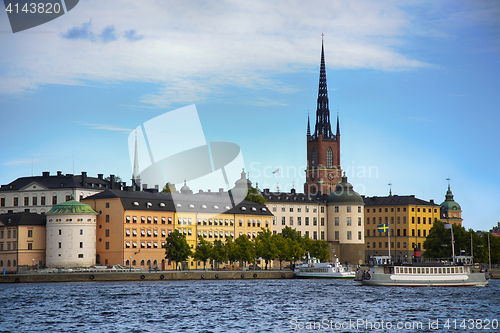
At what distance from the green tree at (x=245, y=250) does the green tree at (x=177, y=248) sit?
860 cm

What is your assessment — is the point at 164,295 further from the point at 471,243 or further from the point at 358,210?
the point at 358,210

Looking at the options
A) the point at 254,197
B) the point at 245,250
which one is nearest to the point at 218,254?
the point at 245,250

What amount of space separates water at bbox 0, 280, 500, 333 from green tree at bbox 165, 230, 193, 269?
29.3 meters

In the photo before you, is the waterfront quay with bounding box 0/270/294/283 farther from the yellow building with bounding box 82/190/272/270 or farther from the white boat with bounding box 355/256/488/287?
the white boat with bounding box 355/256/488/287

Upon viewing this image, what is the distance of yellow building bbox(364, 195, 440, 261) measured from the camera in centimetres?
19250

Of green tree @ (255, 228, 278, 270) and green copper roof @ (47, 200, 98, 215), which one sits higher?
green copper roof @ (47, 200, 98, 215)

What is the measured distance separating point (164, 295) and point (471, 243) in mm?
69394

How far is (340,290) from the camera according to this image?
9750cm

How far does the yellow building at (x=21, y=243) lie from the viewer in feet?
426

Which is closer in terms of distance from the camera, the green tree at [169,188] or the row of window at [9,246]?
the row of window at [9,246]

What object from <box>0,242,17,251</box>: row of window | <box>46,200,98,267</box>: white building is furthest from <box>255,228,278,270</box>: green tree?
<box>0,242,17,251</box>: row of window

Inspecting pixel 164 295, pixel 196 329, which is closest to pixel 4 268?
pixel 164 295

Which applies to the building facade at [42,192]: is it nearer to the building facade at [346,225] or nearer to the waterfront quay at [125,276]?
the waterfront quay at [125,276]

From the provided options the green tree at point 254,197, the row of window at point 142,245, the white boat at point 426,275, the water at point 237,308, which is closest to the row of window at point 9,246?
the row of window at point 142,245
